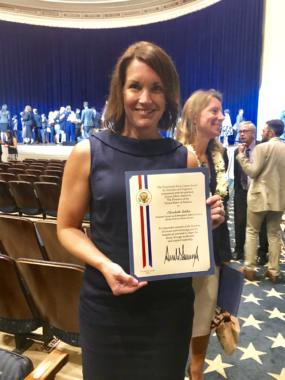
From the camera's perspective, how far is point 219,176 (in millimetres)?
1578

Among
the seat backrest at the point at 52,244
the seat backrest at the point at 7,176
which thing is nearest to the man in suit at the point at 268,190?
the seat backrest at the point at 52,244

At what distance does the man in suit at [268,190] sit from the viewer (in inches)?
124

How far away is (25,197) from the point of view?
423 cm

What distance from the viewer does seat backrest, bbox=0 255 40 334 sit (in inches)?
67.4

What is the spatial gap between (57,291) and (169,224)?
37.4 inches

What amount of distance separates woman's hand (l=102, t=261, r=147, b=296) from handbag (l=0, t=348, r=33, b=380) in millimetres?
373

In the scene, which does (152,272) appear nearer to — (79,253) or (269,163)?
(79,253)

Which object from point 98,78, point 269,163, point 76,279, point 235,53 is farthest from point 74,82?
point 76,279

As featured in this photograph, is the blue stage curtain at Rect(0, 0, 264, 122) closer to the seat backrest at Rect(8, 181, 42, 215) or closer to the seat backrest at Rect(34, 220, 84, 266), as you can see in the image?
the seat backrest at Rect(8, 181, 42, 215)

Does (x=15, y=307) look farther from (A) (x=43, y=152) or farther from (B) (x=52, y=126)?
(B) (x=52, y=126)

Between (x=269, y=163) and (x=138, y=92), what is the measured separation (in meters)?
2.44

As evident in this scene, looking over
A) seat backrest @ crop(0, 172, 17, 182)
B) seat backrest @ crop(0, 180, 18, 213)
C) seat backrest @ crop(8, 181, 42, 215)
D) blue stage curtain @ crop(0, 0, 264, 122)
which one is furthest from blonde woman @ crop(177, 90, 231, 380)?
blue stage curtain @ crop(0, 0, 264, 122)

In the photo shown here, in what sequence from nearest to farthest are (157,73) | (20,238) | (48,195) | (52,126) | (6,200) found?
(157,73) < (20,238) < (48,195) < (6,200) < (52,126)

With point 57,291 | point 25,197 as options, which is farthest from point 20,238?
point 25,197
